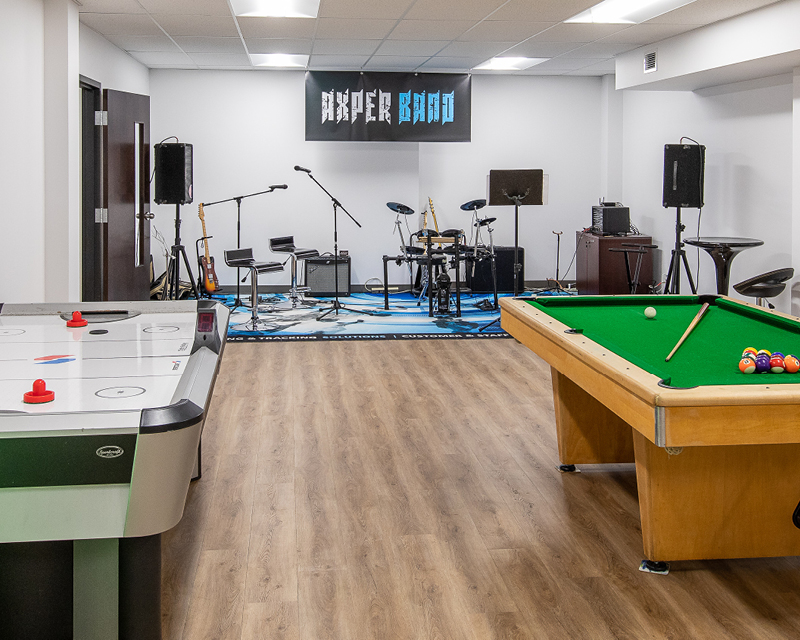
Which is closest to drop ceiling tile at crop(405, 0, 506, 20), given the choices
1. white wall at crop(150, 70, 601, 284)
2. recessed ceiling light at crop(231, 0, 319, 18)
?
recessed ceiling light at crop(231, 0, 319, 18)

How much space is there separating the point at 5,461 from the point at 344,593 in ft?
4.01

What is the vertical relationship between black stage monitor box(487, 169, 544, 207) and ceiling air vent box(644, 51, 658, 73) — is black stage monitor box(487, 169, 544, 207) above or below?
below

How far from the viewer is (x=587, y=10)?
5.96 metres

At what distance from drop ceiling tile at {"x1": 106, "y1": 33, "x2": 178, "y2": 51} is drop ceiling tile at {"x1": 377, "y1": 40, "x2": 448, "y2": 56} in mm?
1961

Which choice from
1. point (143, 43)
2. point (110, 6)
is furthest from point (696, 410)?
point (143, 43)

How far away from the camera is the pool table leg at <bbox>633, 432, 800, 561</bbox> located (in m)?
2.54

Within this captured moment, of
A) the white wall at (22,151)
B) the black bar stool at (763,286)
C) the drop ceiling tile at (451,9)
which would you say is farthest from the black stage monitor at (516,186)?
the white wall at (22,151)

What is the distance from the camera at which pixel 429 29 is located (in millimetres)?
6598

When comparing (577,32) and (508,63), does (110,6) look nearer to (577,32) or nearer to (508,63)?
(577,32)

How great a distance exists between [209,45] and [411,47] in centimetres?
188

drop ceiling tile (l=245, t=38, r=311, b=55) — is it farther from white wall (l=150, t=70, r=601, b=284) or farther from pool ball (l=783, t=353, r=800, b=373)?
pool ball (l=783, t=353, r=800, b=373)

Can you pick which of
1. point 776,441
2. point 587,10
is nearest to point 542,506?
point 776,441

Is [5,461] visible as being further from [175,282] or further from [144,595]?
[175,282]

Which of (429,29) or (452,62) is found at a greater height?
(452,62)
